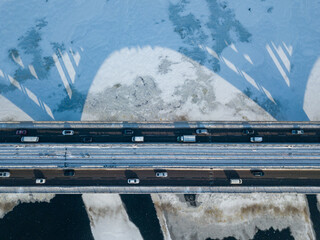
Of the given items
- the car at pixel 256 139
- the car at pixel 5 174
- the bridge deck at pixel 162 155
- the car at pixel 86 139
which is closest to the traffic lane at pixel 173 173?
the car at pixel 5 174

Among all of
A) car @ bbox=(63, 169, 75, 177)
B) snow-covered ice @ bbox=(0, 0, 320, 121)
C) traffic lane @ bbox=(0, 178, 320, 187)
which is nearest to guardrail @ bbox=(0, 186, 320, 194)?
traffic lane @ bbox=(0, 178, 320, 187)

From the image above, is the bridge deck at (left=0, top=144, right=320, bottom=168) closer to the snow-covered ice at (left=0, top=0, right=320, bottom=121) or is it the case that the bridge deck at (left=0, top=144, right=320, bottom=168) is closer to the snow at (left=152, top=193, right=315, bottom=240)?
the snow-covered ice at (left=0, top=0, right=320, bottom=121)

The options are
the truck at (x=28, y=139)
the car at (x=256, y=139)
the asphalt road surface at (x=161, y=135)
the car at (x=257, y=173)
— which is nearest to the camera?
the car at (x=257, y=173)

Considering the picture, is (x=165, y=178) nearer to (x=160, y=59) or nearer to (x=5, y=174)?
(x=160, y=59)

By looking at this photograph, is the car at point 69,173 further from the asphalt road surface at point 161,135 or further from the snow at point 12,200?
the snow at point 12,200

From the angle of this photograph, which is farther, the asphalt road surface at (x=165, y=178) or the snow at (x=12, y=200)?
the snow at (x=12, y=200)

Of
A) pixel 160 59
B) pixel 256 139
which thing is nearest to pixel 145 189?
pixel 256 139
